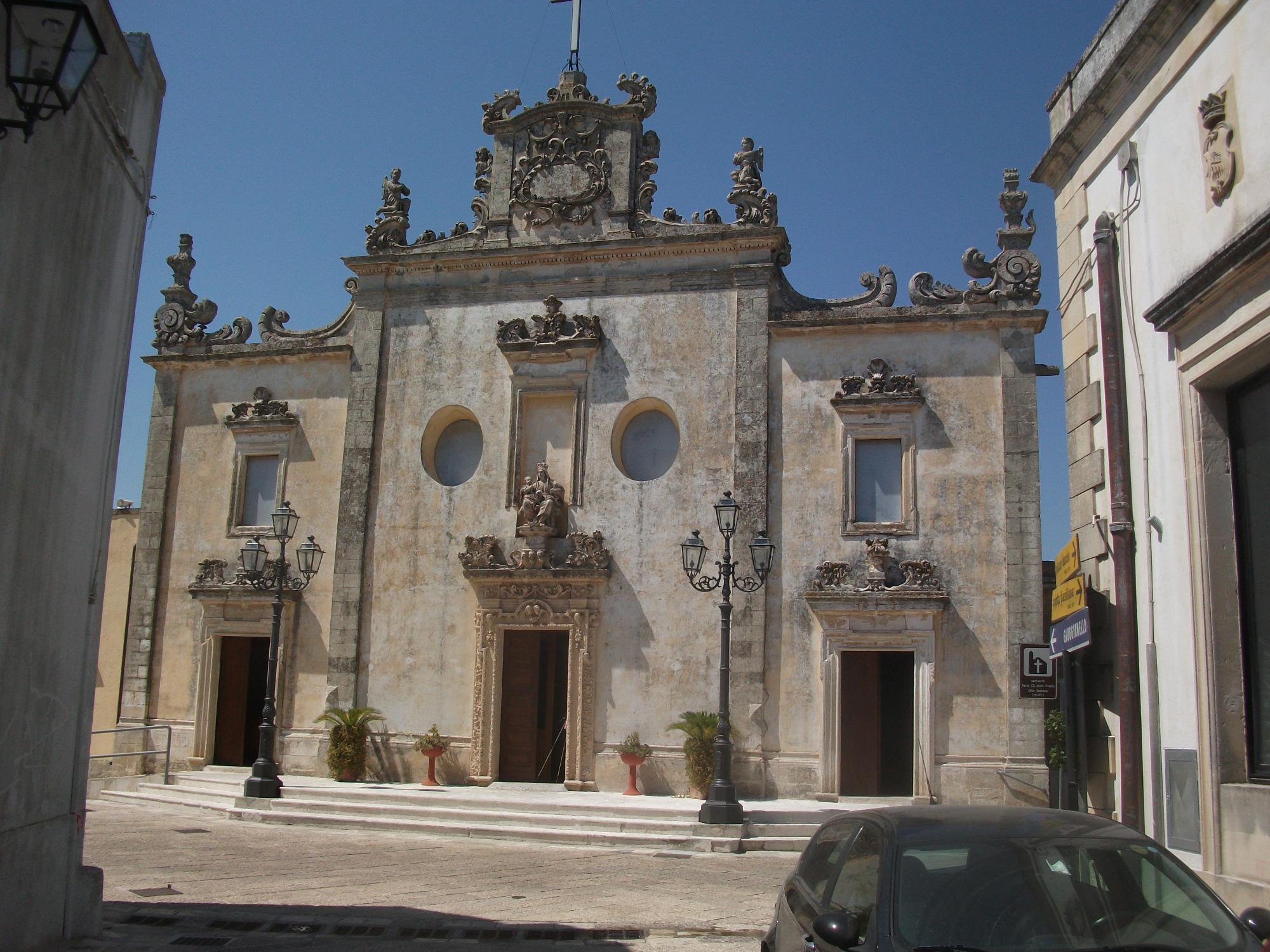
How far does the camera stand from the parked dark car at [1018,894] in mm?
4781

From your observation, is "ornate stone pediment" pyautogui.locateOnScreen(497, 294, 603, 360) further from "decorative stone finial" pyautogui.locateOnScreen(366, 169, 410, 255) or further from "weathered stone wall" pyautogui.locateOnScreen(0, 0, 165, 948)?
"weathered stone wall" pyautogui.locateOnScreen(0, 0, 165, 948)

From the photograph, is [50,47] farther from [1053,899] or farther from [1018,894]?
[1053,899]

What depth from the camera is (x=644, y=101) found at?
2131cm

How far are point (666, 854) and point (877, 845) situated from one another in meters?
9.92

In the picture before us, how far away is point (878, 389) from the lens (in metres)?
19.2

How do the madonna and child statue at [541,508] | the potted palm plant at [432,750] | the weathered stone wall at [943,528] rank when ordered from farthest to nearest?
the madonna and child statue at [541,508], the potted palm plant at [432,750], the weathered stone wall at [943,528]

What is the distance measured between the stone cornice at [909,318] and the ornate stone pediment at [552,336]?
319 cm

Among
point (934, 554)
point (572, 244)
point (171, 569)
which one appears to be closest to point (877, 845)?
point (934, 554)

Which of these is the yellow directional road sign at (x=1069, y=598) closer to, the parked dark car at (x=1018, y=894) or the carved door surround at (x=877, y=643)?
the parked dark car at (x=1018, y=894)

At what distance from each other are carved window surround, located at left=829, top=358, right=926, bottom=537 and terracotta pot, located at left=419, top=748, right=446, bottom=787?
7657 millimetres

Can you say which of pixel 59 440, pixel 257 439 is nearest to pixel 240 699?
pixel 257 439

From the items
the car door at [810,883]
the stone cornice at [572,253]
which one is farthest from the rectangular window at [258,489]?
the car door at [810,883]

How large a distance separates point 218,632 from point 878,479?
12230 millimetres

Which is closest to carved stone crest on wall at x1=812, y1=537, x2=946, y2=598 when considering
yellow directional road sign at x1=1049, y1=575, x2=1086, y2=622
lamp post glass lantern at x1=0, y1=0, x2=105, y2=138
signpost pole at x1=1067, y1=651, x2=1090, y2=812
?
yellow directional road sign at x1=1049, y1=575, x2=1086, y2=622
